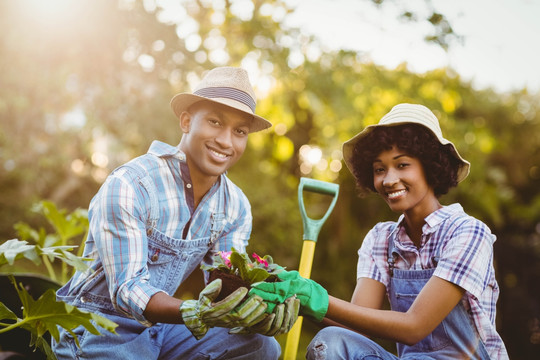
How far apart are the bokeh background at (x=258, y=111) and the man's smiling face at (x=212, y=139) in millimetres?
1569

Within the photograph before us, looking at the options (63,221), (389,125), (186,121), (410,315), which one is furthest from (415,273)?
(63,221)

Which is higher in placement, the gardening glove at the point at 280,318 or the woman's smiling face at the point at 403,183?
the woman's smiling face at the point at 403,183

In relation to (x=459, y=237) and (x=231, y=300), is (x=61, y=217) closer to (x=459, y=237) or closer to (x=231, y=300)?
(x=231, y=300)

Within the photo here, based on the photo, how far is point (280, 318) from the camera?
1.81m

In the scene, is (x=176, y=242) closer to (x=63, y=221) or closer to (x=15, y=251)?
(x=15, y=251)

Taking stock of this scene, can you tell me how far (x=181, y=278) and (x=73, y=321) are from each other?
0.74 m

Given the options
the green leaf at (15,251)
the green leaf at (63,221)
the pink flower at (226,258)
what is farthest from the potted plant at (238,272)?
the green leaf at (63,221)

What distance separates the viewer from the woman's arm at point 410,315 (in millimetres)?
1959

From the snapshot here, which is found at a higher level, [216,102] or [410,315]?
[216,102]

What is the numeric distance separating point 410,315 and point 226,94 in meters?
1.23

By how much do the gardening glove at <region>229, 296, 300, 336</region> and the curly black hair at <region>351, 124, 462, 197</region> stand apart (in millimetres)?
861

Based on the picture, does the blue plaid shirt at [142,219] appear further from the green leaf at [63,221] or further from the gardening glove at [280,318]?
the green leaf at [63,221]

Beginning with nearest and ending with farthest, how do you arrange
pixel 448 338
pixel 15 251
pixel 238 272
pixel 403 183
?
pixel 15 251 → pixel 238 272 → pixel 448 338 → pixel 403 183

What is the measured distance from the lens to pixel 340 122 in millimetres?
7363
